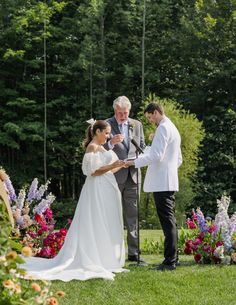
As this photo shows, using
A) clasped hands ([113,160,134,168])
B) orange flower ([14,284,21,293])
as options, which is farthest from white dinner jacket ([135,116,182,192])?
orange flower ([14,284,21,293])

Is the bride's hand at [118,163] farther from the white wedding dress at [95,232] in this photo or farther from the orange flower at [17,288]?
the orange flower at [17,288]

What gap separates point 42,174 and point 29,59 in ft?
14.1

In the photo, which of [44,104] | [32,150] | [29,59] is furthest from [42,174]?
[29,59]

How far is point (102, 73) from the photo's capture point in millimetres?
20062

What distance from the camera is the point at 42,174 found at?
835 inches

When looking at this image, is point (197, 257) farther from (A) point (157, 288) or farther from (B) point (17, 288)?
(B) point (17, 288)

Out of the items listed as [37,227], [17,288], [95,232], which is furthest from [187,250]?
[17,288]

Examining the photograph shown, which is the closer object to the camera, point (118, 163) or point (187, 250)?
point (118, 163)

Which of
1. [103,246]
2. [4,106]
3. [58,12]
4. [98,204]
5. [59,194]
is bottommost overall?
[59,194]

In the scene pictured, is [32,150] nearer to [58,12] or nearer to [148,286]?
[58,12]

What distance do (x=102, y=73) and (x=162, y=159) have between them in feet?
47.8

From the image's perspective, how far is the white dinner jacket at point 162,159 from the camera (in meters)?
5.70

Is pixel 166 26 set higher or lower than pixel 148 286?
higher

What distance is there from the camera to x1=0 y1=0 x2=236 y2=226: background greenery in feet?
61.9
